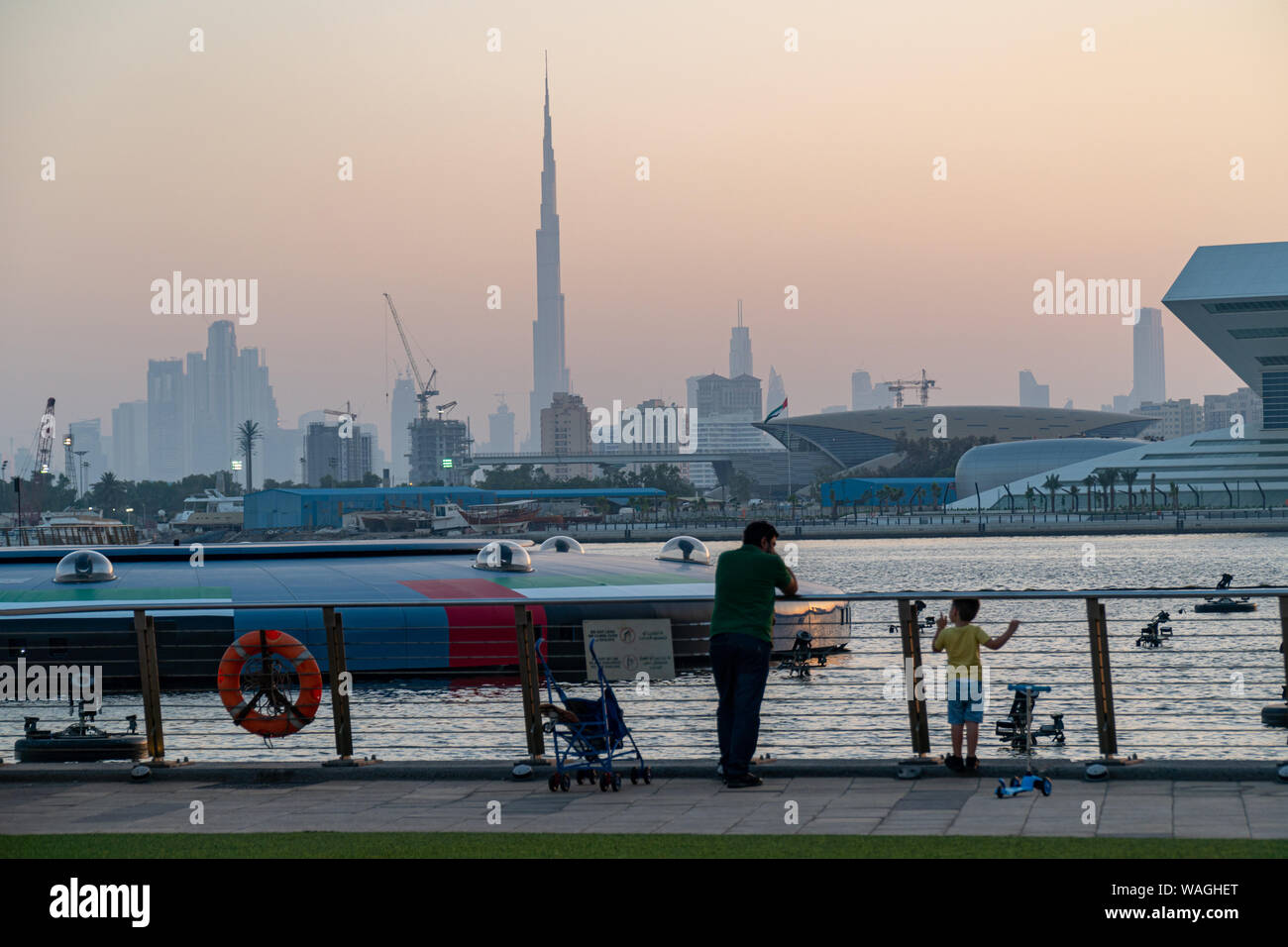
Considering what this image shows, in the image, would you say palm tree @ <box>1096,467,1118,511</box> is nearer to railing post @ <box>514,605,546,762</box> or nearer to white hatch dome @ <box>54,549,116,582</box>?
white hatch dome @ <box>54,549,116,582</box>

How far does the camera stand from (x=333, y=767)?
13.2 meters

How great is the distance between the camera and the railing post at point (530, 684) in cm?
1295

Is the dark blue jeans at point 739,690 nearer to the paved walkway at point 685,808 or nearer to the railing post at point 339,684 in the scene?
the paved walkway at point 685,808

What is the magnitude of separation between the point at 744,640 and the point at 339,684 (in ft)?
13.1

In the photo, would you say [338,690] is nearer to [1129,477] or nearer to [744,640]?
[744,640]

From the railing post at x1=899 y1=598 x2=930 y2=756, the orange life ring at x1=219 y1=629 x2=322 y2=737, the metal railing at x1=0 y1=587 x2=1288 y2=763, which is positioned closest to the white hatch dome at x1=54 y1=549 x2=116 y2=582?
the metal railing at x1=0 y1=587 x2=1288 y2=763

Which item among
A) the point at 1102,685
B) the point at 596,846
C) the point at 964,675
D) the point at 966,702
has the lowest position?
the point at 596,846

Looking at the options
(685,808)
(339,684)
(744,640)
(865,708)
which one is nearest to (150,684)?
(339,684)

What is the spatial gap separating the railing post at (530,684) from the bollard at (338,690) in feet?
5.55

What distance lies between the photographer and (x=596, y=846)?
30.6 ft
